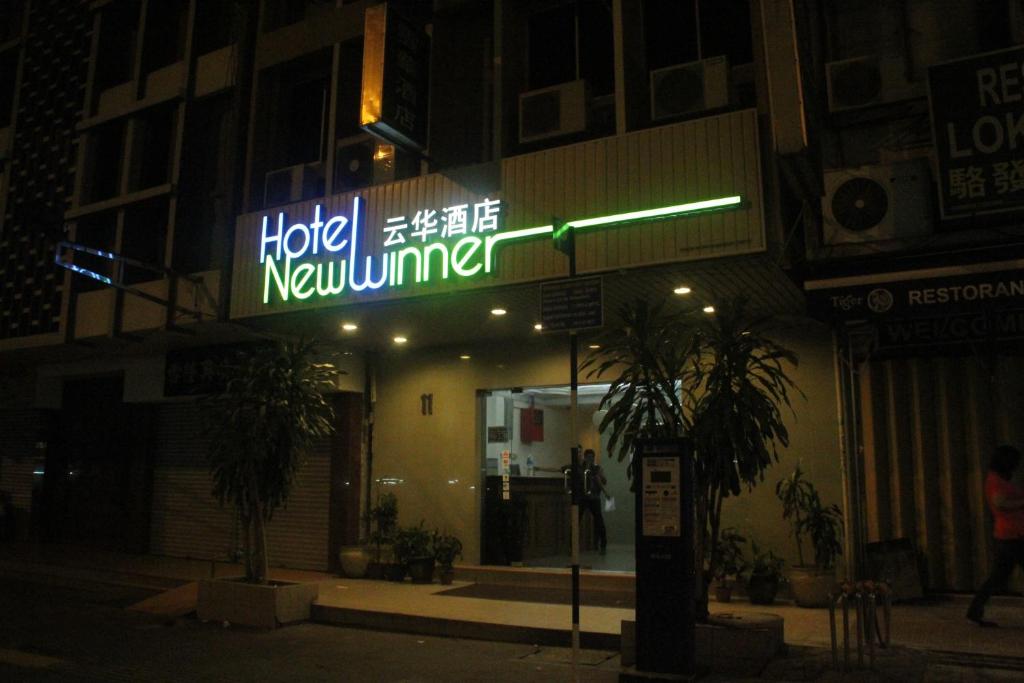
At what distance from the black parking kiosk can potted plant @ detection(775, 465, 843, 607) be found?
3603mm

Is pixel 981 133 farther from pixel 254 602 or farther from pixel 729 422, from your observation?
pixel 254 602

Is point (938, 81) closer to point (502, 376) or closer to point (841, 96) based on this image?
point (841, 96)

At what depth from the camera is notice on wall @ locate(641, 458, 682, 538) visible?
21.8 ft

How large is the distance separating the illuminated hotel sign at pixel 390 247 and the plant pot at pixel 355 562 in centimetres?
412

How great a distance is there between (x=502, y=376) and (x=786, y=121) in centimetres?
620

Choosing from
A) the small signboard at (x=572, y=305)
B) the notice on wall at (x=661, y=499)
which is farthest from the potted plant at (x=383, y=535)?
the small signboard at (x=572, y=305)

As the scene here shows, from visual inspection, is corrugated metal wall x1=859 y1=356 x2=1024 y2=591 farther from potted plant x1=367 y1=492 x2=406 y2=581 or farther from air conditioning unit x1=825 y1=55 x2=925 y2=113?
potted plant x1=367 y1=492 x2=406 y2=581

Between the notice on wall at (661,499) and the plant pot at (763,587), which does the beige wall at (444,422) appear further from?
the notice on wall at (661,499)

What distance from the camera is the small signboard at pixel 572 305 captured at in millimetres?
6750

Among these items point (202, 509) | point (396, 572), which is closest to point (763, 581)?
point (396, 572)

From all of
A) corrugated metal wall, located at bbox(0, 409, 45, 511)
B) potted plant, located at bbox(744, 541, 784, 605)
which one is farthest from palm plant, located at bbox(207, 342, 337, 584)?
corrugated metal wall, located at bbox(0, 409, 45, 511)

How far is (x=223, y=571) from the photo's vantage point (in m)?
14.1

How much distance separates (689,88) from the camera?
34.3ft

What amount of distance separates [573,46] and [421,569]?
8067 mm
